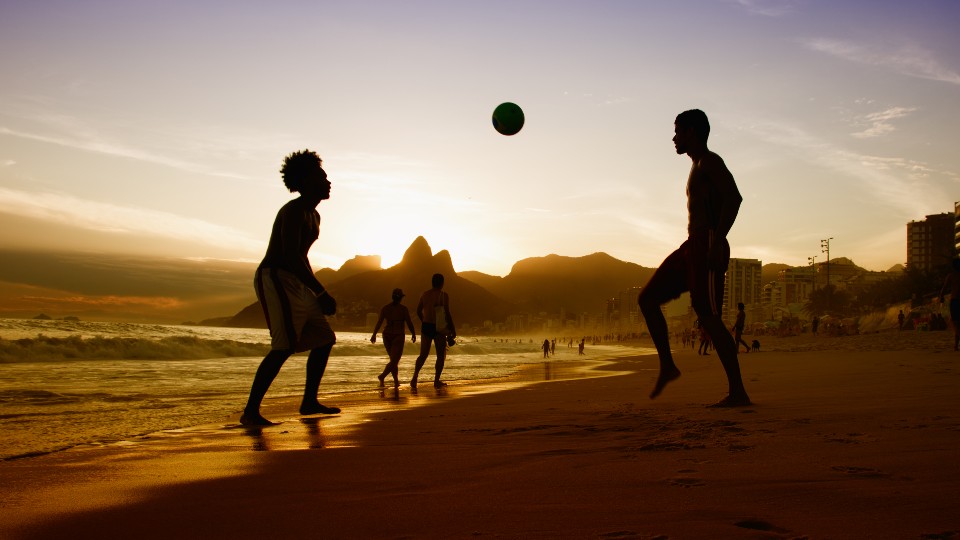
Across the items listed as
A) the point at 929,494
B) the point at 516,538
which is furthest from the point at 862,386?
the point at 516,538

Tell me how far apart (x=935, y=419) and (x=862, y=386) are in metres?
2.67

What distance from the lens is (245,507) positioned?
88.3 inches

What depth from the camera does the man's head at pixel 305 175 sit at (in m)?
5.71

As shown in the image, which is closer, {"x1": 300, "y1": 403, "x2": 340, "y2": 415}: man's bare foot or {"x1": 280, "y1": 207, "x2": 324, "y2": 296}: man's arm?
{"x1": 280, "y1": 207, "x2": 324, "y2": 296}: man's arm

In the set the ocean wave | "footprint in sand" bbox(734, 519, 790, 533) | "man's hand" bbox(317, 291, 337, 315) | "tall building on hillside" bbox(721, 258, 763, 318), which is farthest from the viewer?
"tall building on hillside" bbox(721, 258, 763, 318)

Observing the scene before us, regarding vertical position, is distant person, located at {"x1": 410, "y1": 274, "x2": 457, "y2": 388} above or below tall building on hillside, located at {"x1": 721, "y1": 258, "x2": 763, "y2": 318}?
below

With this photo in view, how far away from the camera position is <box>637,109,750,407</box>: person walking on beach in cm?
466

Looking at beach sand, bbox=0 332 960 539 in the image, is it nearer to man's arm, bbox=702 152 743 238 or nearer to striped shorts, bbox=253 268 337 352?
striped shorts, bbox=253 268 337 352

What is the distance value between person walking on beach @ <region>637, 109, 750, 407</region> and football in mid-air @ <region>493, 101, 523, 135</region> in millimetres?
5854

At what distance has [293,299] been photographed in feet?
17.4

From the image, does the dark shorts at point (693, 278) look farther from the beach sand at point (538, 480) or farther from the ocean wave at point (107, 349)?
the ocean wave at point (107, 349)

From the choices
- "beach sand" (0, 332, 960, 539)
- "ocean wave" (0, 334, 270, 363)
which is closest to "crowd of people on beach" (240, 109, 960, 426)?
"beach sand" (0, 332, 960, 539)

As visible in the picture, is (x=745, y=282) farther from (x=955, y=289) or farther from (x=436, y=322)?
(x=436, y=322)

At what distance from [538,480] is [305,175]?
13.2 ft
